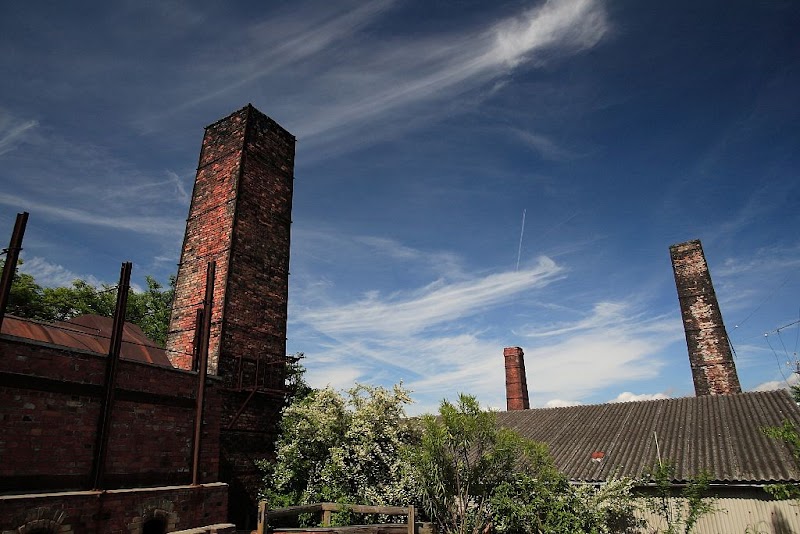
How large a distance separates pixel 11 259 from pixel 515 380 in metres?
20.7

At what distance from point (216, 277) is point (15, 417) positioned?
5928 millimetres

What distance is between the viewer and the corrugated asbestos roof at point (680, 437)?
11195 mm

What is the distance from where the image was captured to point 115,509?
7.49m

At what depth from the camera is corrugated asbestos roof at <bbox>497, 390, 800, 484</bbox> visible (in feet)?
36.7

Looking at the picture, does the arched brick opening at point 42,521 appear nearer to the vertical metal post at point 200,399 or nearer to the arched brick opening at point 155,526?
the arched brick opening at point 155,526

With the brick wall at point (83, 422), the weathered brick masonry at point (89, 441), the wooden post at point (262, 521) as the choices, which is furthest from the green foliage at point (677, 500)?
the brick wall at point (83, 422)

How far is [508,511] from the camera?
10406 mm

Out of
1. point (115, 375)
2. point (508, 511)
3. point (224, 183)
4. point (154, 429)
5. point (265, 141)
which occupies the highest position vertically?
point (265, 141)

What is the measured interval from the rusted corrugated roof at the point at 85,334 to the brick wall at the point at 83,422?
0.56m

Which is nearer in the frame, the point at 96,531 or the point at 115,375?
the point at 96,531

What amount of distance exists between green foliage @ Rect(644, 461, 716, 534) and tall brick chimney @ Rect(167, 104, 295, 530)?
1000 centimetres

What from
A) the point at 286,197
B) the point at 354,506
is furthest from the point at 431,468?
the point at 286,197

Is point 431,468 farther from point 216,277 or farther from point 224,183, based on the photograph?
point 224,183

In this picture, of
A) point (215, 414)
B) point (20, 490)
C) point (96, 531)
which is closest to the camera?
point (20, 490)
